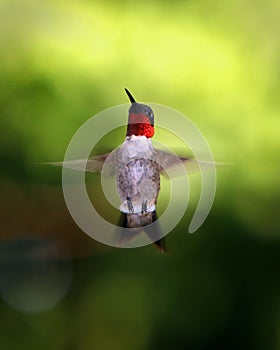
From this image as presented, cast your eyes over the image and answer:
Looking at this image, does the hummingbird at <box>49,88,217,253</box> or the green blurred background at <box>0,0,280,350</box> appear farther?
the green blurred background at <box>0,0,280,350</box>

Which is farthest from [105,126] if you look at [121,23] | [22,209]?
[121,23]

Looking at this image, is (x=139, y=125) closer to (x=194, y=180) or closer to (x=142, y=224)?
(x=142, y=224)

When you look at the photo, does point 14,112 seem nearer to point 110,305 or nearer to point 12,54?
point 12,54

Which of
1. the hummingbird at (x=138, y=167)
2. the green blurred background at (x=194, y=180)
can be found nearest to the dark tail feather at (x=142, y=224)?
the hummingbird at (x=138, y=167)

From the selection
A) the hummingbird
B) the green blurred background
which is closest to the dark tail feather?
the hummingbird

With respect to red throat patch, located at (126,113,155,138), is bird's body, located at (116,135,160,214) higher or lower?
lower

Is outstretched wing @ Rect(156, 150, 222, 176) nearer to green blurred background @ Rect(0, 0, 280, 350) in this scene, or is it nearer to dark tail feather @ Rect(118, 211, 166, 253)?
dark tail feather @ Rect(118, 211, 166, 253)

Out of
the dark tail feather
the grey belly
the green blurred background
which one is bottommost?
the dark tail feather
